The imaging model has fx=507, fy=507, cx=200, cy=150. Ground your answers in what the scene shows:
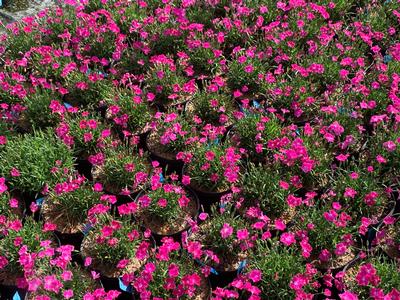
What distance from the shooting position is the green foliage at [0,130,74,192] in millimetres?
3814

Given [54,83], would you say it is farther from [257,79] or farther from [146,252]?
[146,252]

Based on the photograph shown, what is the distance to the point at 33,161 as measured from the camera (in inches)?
153

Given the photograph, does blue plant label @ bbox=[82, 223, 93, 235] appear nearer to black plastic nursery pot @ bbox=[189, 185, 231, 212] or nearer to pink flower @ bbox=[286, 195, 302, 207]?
black plastic nursery pot @ bbox=[189, 185, 231, 212]

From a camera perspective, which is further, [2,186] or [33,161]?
[33,161]

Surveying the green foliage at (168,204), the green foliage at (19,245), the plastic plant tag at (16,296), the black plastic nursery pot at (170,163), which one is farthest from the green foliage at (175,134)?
the plastic plant tag at (16,296)

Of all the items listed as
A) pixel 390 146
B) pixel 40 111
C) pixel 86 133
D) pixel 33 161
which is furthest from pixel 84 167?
pixel 390 146

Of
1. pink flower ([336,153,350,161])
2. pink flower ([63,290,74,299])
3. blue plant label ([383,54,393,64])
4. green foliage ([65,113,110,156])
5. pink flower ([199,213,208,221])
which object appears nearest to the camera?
pink flower ([63,290,74,299])

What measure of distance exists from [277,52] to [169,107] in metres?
1.28

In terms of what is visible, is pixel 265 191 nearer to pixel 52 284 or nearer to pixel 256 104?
pixel 256 104

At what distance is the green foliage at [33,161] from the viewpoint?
3814 mm

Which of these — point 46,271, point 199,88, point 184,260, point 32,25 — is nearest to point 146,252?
point 184,260

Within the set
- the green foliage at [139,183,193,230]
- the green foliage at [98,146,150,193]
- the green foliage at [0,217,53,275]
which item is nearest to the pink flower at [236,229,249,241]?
the green foliage at [139,183,193,230]

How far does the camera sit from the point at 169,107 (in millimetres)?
4492

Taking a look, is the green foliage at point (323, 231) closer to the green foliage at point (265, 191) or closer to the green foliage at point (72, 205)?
the green foliage at point (265, 191)
